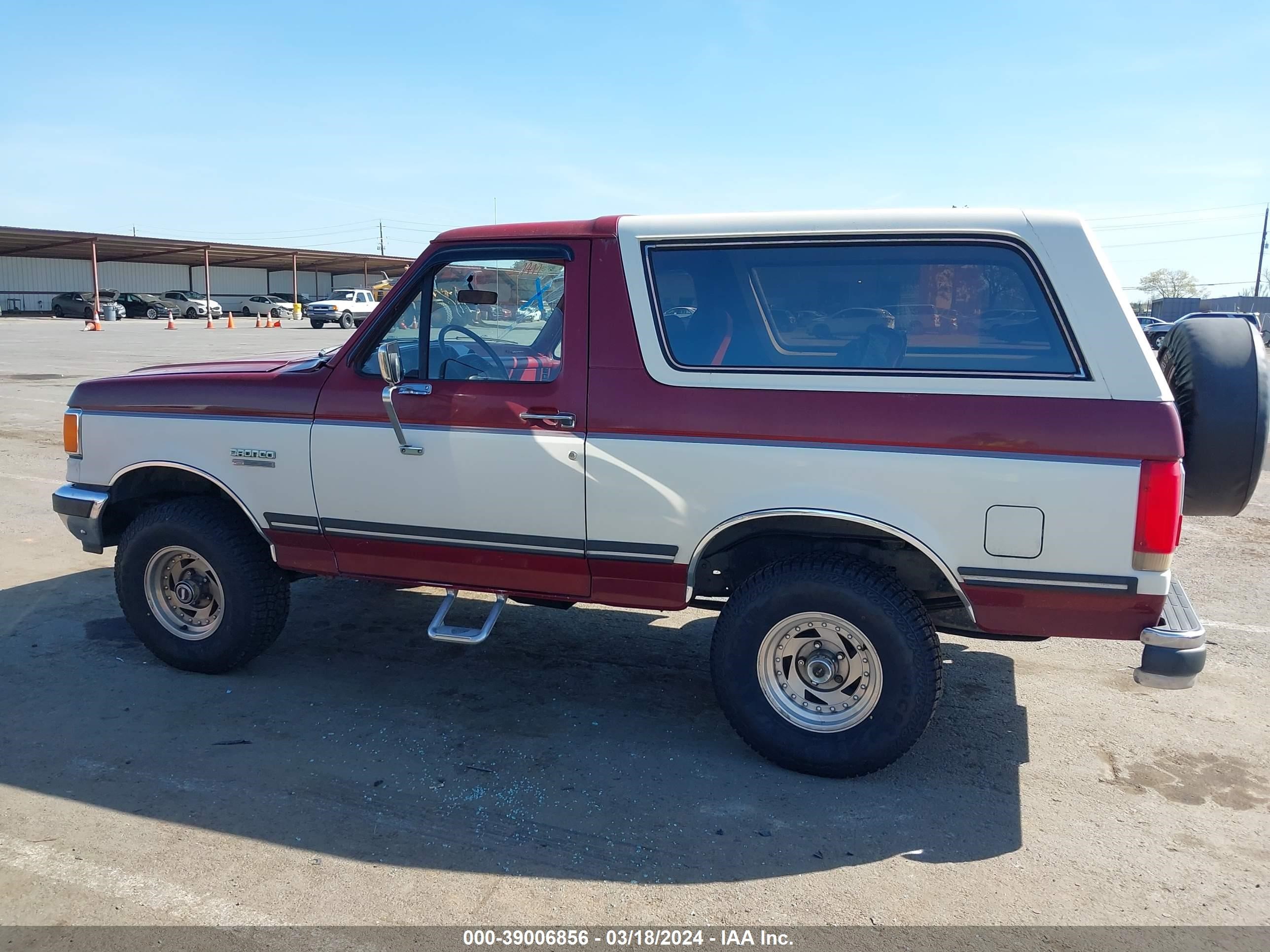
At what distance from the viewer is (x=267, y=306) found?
57.6 metres

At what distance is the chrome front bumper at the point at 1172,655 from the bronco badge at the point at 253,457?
3692mm

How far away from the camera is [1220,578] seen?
6.41 metres

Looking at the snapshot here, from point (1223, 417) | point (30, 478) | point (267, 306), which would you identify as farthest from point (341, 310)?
point (1223, 417)

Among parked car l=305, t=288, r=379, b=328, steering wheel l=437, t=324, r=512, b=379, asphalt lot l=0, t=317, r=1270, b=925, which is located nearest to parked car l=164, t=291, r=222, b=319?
parked car l=305, t=288, r=379, b=328

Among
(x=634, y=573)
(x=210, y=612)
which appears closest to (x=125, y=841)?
(x=210, y=612)

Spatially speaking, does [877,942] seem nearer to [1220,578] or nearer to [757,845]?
[757,845]

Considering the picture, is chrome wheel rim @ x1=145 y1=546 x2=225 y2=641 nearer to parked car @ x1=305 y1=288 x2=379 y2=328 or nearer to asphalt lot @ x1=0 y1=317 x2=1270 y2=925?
asphalt lot @ x1=0 y1=317 x2=1270 y2=925

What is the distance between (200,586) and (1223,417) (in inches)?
179

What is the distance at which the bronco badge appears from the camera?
4445mm

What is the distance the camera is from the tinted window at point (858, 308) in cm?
356

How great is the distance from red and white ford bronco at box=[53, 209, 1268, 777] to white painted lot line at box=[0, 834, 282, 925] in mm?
1421

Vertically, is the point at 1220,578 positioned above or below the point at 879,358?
below

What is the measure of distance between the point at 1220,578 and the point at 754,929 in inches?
197

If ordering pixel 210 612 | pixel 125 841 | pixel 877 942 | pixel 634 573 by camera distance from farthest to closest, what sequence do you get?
pixel 210 612 → pixel 634 573 → pixel 125 841 → pixel 877 942
